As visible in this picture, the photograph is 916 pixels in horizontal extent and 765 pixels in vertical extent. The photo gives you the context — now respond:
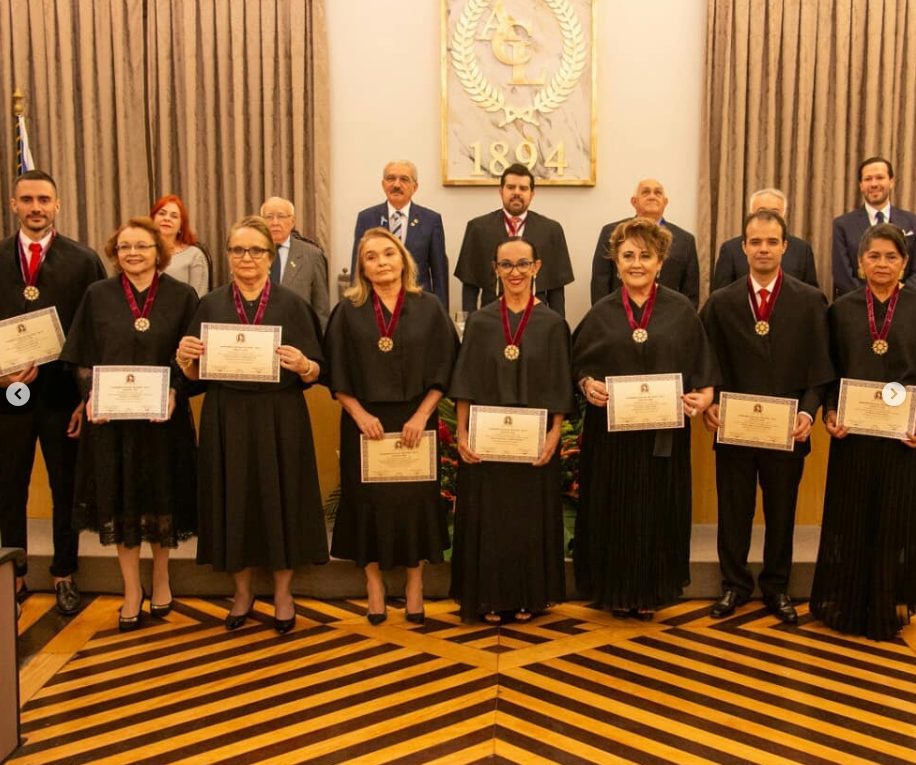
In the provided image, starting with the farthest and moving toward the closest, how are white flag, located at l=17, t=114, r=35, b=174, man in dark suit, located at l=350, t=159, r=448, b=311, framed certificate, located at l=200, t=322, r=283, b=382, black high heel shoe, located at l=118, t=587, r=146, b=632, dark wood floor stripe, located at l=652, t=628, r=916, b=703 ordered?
white flag, located at l=17, t=114, r=35, b=174
man in dark suit, located at l=350, t=159, r=448, b=311
black high heel shoe, located at l=118, t=587, r=146, b=632
framed certificate, located at l=200, t=322, r=283, b=382
dark wood floor stripe, located at l=652, t=628, r=916, b=703

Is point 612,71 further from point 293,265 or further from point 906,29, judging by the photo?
point 293,265

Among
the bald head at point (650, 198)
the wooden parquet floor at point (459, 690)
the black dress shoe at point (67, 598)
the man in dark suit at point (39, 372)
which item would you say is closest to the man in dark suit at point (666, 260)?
the bald head at point (650, 198)

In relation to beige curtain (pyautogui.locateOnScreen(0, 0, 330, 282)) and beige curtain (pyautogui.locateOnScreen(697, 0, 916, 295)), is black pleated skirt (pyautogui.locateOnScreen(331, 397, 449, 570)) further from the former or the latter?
beige curtain (pyautogui.locateOnScreen(697, 0, 916, 295))

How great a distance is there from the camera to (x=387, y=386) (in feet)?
13.0

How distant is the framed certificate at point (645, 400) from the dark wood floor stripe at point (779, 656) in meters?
0.92

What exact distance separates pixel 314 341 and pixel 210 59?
149 inches

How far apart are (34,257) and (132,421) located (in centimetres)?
87

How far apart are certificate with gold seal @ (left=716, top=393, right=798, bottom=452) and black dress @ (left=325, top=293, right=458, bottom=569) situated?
1.17 m

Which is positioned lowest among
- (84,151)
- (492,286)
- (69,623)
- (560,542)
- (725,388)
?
(69,623)

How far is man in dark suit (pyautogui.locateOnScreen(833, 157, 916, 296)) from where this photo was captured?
5.71 meters

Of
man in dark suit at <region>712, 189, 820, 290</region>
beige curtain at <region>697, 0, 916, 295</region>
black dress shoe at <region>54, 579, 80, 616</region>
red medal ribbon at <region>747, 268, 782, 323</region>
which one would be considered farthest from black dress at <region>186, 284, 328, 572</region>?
beige curtain at <region>697, 0, 916, 295</region>

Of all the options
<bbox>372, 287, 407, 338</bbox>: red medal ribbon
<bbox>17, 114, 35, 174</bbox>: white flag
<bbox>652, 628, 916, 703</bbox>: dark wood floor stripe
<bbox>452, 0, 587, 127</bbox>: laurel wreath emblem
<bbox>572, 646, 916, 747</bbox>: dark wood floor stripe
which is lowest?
<bbox>652, 628, 916, 703</bbox>: dark wood floor stripe

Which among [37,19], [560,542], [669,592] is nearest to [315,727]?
[560,542]

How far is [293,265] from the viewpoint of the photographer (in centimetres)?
556
